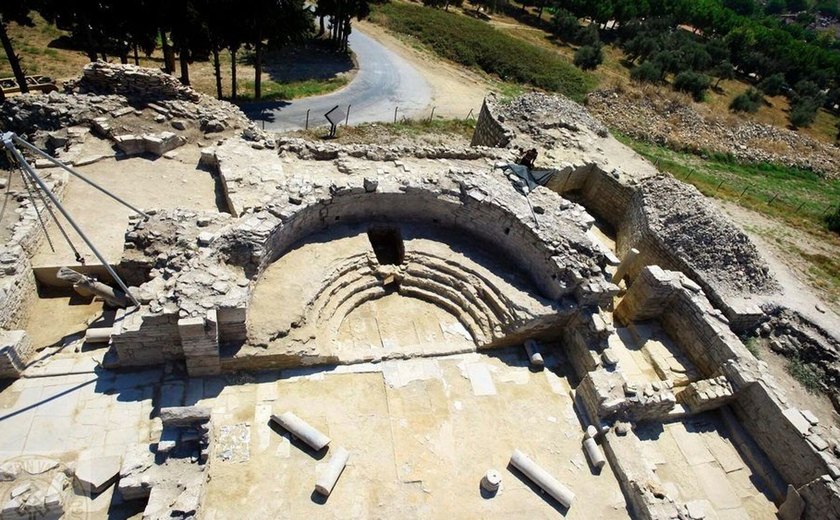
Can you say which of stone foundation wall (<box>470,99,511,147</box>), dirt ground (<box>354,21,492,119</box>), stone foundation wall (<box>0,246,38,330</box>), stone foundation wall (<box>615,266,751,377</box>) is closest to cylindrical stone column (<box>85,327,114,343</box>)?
stone foundation wall (<box>0,246,38,330</box>)

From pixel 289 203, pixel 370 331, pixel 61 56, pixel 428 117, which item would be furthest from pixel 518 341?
pixel 61 56

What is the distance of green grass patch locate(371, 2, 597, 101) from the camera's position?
39.0m

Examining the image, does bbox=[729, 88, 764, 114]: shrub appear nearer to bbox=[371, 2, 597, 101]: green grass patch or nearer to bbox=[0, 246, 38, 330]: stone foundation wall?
bbox=[371, 2, 597, 101]: green grass patch

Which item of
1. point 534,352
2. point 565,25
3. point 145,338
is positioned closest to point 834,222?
point 534,352

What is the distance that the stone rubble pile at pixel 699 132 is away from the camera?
29869 mm

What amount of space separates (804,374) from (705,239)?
17.2ft

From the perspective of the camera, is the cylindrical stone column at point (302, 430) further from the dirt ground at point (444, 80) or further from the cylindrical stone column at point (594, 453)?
the dirt ground at point (444, 80)

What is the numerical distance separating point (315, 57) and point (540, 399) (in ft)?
105

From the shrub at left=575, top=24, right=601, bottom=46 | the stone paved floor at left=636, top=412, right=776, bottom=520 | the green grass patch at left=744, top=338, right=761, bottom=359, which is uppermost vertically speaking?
the shrub at left=575, top=24, right=601, bottom=46

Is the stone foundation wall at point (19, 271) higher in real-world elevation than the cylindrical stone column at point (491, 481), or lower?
higher

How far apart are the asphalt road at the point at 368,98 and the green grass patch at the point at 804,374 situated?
22058mm

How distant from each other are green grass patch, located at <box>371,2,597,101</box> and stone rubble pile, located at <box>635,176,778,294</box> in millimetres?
18145

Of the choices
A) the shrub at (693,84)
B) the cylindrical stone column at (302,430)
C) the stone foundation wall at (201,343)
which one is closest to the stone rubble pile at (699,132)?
the shrub at (693,84)

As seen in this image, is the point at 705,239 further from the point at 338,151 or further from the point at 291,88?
the point at 291,88
